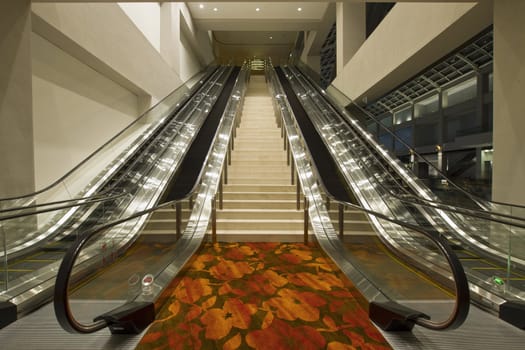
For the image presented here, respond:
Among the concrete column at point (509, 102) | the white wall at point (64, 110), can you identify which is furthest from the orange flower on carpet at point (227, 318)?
the white wall at point (64, 110)

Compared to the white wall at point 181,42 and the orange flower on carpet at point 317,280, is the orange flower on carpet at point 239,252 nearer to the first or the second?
the orange flower on carpet at point 317,280

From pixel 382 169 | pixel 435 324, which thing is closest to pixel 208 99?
pixel 382 169

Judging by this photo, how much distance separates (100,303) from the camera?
2.00 m

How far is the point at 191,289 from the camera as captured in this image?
2771 mm

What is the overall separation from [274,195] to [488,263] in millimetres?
3224

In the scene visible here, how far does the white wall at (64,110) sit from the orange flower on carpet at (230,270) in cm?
388

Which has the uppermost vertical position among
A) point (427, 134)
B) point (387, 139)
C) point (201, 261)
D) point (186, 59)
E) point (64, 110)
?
point (186, 59)

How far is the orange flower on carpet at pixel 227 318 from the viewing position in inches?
84.1

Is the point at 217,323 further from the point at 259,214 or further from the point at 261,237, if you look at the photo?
the point at 259,214

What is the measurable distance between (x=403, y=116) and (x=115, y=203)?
13507mm

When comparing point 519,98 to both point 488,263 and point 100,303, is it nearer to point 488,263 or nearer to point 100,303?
point 488,263

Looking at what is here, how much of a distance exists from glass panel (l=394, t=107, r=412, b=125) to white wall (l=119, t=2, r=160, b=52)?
1154cm

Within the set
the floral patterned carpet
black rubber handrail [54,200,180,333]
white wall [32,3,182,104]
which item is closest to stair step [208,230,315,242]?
the floral patterned carpet

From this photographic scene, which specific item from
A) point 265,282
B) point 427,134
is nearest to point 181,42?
point 427,134
